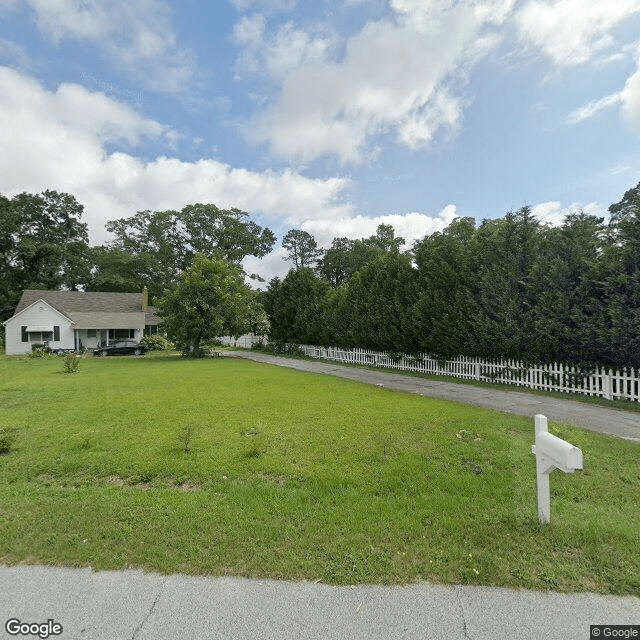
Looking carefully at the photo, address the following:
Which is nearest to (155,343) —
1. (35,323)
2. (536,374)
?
(35,323)

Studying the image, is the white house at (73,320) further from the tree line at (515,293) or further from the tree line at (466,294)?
the tree line at (515,293)

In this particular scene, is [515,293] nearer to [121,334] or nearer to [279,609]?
[279,609]

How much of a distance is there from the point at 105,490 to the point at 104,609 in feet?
6.31

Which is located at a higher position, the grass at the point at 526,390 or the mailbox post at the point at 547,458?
the mailbox post at the point at 547,458

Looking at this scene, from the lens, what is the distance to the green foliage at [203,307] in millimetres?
21953

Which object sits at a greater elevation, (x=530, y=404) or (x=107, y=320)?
(x=107, y=320)

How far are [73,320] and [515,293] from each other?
32296 mm

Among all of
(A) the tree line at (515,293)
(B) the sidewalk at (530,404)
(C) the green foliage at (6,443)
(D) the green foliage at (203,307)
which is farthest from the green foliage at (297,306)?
(C) the green foliage at (6,443)

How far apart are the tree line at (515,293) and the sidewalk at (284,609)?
9429 millimetres

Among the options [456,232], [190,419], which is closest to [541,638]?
[190,419]

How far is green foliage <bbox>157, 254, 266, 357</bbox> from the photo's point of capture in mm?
21953

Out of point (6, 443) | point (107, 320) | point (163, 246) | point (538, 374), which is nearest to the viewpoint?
point (6, 443)

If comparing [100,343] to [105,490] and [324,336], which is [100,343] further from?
[105,490]

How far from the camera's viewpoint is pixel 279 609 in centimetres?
223
